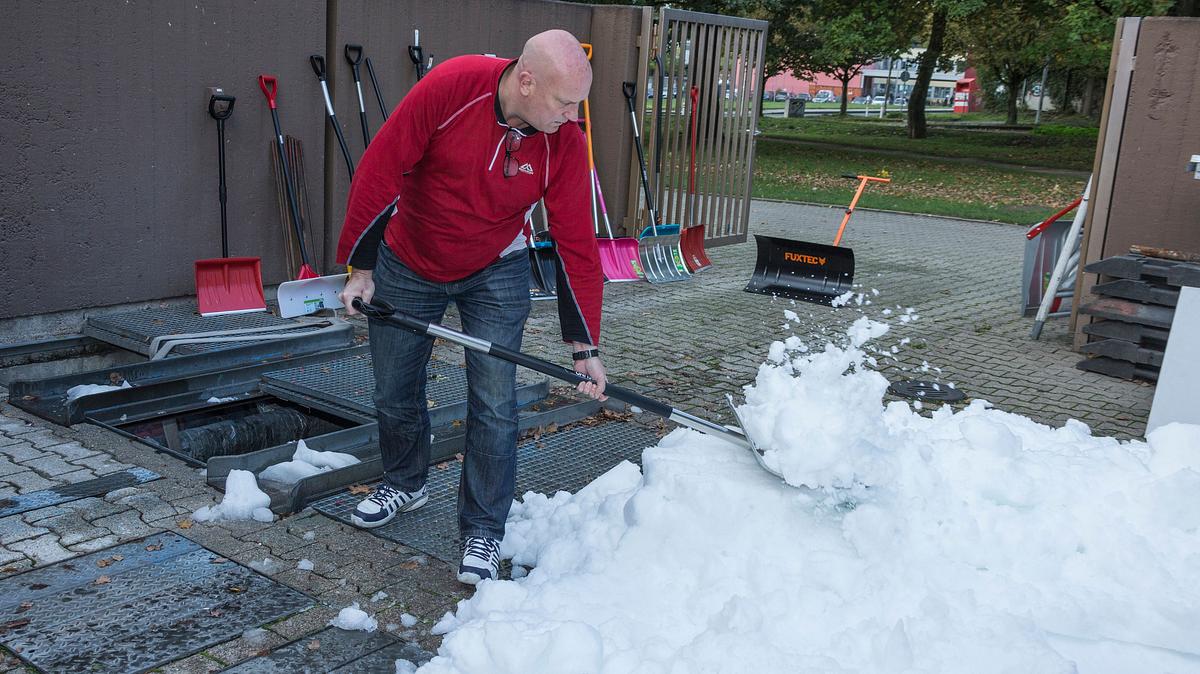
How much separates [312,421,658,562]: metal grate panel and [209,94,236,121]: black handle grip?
3.72 meters

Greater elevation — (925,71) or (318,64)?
(925,71)

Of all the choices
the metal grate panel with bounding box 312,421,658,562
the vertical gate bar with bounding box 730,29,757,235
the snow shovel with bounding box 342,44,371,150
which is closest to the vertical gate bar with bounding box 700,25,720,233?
the vertical gate bar with bounding box 730,29,757,235

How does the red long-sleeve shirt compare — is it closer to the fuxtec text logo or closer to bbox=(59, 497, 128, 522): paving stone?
bbox=(59, 497, 128, 522): paving stone

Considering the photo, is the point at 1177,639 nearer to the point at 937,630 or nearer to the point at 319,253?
the point at 937,630

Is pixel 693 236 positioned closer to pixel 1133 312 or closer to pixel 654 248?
pixel 654 248

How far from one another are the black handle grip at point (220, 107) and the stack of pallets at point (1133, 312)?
19.9ft

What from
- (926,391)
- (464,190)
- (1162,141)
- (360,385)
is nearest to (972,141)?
(1162,141)

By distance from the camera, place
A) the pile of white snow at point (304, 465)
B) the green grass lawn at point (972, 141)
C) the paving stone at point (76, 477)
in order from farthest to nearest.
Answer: the green grass lawn at point (972, 141), the pile of white snow at point (304, 465), the paving stone at point (76, 477)

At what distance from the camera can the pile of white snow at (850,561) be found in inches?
118

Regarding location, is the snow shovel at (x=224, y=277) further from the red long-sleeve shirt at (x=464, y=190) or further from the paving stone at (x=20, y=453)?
the red long-sleeve shirt at (x=464, y=190)

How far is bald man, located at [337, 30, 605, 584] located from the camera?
332 centimetres

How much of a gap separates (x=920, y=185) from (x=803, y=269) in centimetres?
1350

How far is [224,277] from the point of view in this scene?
24.8 feet

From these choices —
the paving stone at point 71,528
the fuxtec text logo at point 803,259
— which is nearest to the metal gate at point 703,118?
the fuxtec text logo at point 803,259
